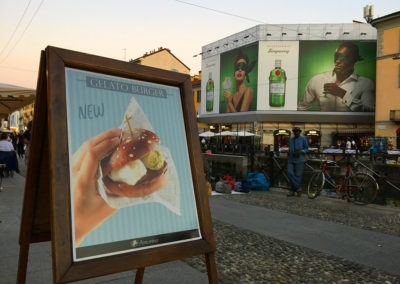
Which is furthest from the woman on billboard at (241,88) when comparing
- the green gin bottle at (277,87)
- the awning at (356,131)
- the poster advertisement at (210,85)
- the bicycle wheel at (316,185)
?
the bicycle wheel at (316,185)

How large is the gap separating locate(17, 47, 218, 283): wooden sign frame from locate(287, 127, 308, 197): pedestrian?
22.0ft

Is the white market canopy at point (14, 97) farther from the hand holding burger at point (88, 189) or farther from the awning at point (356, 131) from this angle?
the awning at point (356, 131)

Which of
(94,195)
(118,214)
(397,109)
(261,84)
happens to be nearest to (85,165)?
(94,195)

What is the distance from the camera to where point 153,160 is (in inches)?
85.0

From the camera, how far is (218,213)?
21.4 ft

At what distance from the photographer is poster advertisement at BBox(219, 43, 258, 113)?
128ft

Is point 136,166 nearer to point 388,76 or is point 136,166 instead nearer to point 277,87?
point 388,76

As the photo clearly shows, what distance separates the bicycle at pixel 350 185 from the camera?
304 inches

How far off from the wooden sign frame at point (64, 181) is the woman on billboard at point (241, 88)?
3757 cm

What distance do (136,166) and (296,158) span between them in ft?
23.8

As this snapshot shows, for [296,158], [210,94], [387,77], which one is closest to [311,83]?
[387,77]

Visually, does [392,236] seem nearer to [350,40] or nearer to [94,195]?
[94,195]

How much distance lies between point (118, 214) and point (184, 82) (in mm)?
1011

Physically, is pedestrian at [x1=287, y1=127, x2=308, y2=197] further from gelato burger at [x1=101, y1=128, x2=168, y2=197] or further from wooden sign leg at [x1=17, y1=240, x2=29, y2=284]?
wooden sign leg at [x1=17, y1=240, x2=29, y2=284]
